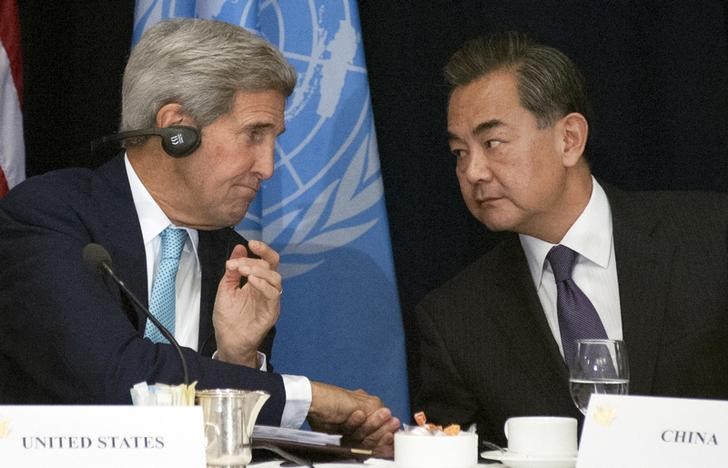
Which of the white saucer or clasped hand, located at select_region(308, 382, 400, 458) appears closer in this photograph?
the white saucer

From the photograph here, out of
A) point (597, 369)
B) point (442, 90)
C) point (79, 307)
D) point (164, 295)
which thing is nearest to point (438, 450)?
point (597, 369)

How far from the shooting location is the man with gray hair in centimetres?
201

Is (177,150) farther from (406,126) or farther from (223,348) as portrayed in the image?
(406,126)

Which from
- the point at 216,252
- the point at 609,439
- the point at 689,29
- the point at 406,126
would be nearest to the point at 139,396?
the point at 609,439

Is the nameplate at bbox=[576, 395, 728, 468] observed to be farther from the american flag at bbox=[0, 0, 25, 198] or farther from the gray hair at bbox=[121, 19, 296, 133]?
the american flag at bbox=[0, 0, 25, 198]

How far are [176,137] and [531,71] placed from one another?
947 millimetres

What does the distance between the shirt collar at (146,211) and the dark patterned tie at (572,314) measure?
3.02 ft

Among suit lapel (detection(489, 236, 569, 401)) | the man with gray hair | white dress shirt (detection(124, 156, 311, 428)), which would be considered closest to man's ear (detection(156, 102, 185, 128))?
the man with gray hair

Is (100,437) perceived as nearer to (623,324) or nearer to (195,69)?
(195,69)

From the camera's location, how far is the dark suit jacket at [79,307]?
196 cm

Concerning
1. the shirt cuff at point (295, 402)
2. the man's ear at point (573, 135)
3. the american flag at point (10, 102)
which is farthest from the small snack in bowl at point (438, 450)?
the american flag at point (10, 102)

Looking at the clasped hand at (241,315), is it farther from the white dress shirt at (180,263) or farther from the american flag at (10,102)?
the american flag at (10,102)

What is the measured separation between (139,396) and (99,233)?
0.91 metres

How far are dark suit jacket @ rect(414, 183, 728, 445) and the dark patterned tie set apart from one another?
51 mm
